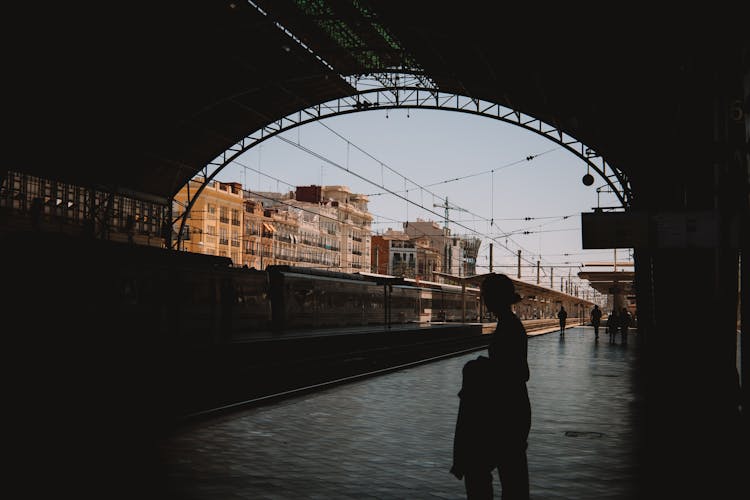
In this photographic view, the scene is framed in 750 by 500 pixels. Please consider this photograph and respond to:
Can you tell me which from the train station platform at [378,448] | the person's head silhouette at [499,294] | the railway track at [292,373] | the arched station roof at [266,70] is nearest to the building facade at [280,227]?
the arched station roof at [266,70]

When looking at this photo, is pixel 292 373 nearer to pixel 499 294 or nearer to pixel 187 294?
pixel 187 294

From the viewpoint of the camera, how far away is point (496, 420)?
498cm

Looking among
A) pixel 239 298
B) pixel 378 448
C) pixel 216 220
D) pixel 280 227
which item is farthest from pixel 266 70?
pixel 280 227

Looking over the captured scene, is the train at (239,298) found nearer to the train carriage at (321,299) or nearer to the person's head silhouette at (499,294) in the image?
the train carriage at (321,299)

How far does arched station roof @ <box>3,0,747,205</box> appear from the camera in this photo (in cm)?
1970

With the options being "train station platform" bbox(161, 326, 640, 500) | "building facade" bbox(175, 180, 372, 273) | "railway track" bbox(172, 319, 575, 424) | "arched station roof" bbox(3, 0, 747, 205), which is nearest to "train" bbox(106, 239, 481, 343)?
"railway track" bbox(172, 319, 575, 424)

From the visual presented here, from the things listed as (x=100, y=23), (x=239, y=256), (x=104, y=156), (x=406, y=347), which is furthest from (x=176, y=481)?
(x=239, y=256)

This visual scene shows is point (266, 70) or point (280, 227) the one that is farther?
point (280, 227)

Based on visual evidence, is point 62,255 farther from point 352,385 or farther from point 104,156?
point 104,156

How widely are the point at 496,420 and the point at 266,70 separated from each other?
91.2 feet

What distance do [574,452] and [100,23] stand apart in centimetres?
1906

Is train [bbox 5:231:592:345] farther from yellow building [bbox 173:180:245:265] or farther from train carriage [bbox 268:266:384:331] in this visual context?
yellow building [bbox 173:180:245:265]

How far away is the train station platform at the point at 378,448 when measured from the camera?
7082mm

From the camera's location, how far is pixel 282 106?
36125 mm
